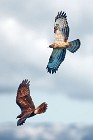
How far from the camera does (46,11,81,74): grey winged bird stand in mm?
62250

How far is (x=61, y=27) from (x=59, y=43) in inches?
60.3

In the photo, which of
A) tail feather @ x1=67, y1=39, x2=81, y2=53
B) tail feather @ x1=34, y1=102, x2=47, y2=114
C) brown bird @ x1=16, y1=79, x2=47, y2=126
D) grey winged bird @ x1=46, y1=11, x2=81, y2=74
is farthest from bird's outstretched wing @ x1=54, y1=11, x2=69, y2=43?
tail feather @ x1=34, y1=102, x2=47, y2=114

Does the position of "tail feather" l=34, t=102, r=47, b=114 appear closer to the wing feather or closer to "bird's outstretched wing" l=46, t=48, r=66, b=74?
the wing feather

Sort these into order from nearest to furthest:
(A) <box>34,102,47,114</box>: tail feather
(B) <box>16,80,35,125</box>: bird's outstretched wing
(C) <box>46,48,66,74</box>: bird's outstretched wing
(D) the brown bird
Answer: (A) <box>34,102,47,114</box>: tail feather, (D) the brown bird, (B) <box>16,80,35,125</box>: bird's outstretched wing, (C) <box>46,48,66,74</box>: bird's outstretched wing

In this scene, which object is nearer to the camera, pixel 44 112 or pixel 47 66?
pixel 44 112

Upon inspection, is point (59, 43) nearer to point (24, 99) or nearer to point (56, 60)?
point (56, 60)

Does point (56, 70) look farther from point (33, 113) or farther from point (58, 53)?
point (33, 113)

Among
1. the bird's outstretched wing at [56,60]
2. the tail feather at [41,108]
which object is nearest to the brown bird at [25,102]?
the tail feather at [41,108]

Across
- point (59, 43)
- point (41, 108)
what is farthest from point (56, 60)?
point (41, 108)

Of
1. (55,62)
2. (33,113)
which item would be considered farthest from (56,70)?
(33,113)

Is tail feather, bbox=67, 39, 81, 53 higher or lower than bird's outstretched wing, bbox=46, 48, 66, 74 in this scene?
lower

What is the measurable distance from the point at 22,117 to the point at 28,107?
1948mm

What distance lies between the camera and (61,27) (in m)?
63.0

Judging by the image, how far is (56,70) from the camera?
208 feet
